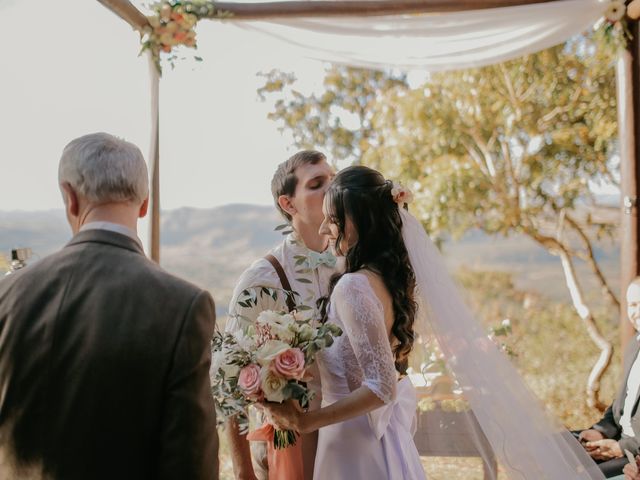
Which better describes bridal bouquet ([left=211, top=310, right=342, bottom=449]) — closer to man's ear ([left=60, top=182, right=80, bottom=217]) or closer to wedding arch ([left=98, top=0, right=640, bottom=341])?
man's ear ([left=60, top=182, right=80, bottom=217])

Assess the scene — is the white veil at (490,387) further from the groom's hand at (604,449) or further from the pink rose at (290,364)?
the groom's hand at (604,449)

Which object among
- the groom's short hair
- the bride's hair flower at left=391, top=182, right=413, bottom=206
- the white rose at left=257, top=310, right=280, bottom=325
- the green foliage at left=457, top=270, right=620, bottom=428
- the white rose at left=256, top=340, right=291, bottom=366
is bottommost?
the green foliage at left=457, top=270, right=620, bottom=428

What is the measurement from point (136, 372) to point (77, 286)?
210mm

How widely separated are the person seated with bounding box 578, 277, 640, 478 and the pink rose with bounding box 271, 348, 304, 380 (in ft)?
6.44

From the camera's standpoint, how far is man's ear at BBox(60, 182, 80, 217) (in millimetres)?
1501

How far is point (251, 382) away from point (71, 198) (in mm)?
817

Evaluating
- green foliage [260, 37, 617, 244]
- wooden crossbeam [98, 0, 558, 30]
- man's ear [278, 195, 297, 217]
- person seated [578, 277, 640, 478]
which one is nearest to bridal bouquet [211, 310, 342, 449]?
man's ear [278, 195, 297, 217]

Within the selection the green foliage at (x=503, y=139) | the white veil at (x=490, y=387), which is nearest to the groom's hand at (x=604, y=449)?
the white veil at (x=490, y=387)

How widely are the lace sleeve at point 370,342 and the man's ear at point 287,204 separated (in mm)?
839

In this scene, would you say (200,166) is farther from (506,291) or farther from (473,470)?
(473,470)

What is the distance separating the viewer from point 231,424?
8.30 ft

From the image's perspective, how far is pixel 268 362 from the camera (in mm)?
2068

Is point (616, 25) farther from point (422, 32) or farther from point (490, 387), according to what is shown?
point (490, 387)

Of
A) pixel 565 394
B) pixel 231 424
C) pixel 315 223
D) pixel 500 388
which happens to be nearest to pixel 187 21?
pixel 315 223
